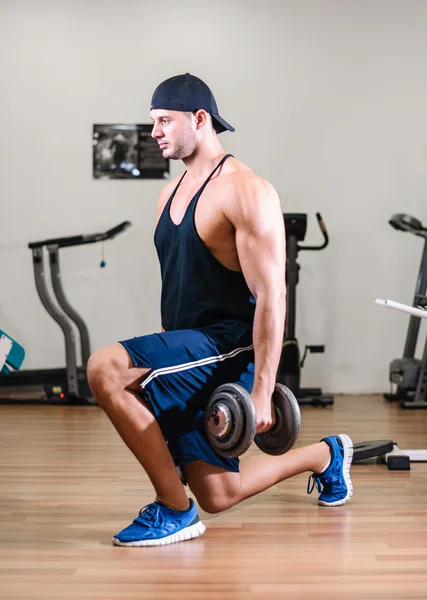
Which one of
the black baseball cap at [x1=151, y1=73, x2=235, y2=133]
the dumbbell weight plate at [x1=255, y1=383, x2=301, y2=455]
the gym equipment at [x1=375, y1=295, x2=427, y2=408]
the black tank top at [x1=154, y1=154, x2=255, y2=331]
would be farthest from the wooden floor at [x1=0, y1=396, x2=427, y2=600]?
the gym equipment at [x1=375, y1=295, x2=427, y2=408]

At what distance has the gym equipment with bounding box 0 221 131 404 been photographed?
5465 mm

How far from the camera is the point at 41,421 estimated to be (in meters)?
4.83

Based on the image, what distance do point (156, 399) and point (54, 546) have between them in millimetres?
496

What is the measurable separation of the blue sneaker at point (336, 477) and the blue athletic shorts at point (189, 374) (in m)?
0.46

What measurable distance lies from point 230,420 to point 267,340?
26cm

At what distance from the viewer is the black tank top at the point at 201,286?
2441 millimetres

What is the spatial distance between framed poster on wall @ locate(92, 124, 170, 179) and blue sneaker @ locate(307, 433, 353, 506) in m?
3.75

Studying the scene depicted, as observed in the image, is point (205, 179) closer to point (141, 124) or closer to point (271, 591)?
point (271, 591)

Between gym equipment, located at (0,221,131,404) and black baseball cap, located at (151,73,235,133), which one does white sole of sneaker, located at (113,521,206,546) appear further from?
gym equipment, located at (0,221,131,404)

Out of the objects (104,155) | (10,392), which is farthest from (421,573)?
(104,155)

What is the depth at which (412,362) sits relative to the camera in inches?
221

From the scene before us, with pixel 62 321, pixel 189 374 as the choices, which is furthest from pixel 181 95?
pixel 62 321

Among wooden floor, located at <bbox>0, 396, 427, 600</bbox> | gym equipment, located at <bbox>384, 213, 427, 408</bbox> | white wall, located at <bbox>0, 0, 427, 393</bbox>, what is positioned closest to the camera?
wooden floor, located at <bbox>0, 396, 427, 600</bbox>

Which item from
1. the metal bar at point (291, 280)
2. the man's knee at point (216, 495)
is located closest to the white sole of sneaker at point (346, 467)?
the man's knee at point (216, 495)
